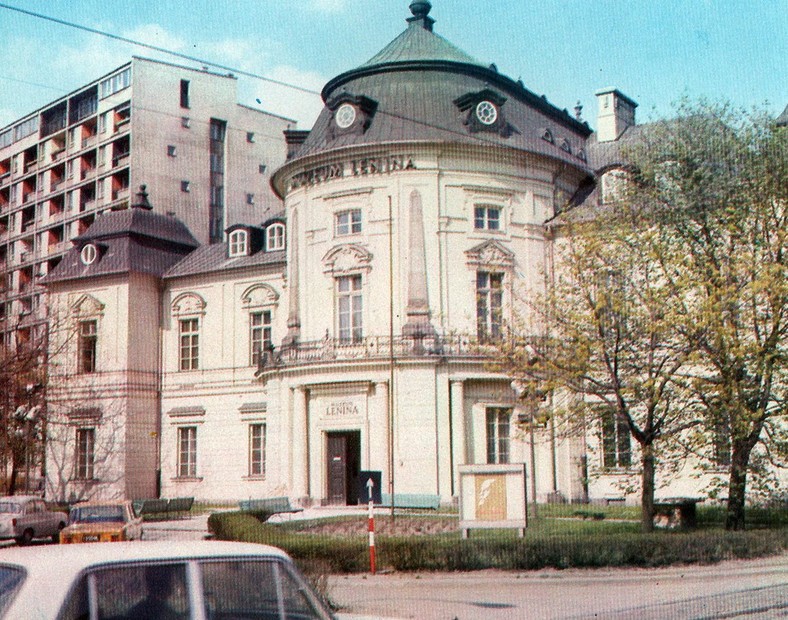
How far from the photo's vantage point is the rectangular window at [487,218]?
129ft

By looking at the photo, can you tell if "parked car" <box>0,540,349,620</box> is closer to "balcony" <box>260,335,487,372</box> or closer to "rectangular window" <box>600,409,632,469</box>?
"rectangular window" <box>600,409,632,469</box>

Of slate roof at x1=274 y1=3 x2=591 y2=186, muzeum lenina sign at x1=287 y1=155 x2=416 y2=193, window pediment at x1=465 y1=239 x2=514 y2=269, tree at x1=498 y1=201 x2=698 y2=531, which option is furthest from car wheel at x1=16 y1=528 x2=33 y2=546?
window pediment at x1=465 y1=239 x2=514 y2=269

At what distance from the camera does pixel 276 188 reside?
43844 mm

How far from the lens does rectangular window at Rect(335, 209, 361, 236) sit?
39.4 metres

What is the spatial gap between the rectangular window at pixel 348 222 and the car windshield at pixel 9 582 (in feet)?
110

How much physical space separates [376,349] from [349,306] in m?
2.42

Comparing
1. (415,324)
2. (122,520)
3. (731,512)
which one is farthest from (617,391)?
(415,324)

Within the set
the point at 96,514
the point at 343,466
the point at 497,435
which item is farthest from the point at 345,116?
the point at 96,514

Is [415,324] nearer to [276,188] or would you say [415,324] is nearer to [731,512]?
[276,188]

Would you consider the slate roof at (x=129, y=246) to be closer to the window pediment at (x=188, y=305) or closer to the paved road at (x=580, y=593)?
the window pediment at (x=188, y=305)

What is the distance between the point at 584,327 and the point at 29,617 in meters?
18.9

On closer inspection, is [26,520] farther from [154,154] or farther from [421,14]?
[154,154]

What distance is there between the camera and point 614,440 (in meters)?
35.4

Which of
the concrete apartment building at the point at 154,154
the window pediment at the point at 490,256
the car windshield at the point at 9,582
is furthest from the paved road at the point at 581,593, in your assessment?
the concrete apartment building at the point at 154,154
